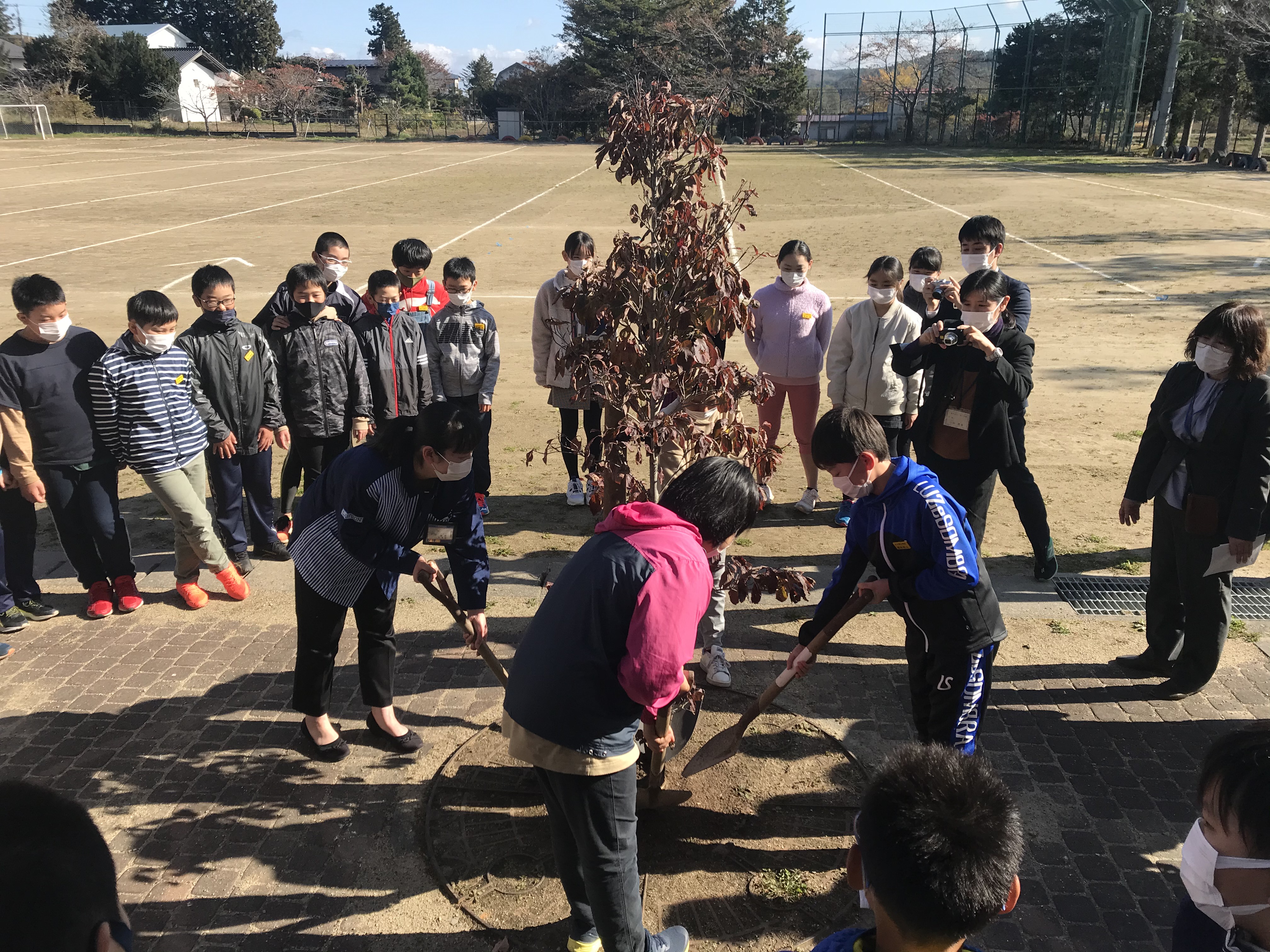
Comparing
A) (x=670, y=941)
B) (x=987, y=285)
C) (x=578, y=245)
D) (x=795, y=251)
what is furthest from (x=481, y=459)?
(x=670, y=941)

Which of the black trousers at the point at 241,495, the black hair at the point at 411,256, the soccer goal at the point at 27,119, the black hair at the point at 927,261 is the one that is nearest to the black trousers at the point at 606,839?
the black trousers at the point at 241,495

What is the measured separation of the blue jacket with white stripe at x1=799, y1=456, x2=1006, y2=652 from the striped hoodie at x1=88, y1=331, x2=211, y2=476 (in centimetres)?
447

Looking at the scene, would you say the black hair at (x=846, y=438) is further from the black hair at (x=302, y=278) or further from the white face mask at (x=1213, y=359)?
the black hair at (x=302, y=278)

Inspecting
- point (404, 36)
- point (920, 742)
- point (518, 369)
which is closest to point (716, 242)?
point (920, 742)

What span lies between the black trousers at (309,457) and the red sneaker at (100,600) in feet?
4.66

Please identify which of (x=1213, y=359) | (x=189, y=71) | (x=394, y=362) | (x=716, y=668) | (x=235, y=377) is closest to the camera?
(x=1213, y=359)

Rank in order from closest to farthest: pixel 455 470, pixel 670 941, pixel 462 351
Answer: pixel 670 941 < pixel 455 470 < pixel 462 351

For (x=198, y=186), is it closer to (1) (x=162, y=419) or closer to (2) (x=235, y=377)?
(2) (x=235, y=377)

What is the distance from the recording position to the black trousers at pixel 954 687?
3.50 meters

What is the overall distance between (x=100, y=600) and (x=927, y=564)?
17.5ft

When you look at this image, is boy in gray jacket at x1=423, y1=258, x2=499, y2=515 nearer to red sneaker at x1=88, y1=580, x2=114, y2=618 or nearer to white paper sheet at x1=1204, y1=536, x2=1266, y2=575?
red sneaker at x1=88, y1=580, x2=114, y2=618

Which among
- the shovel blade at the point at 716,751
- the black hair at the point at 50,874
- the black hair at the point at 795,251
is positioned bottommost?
the shovel blade at the point at 716,751

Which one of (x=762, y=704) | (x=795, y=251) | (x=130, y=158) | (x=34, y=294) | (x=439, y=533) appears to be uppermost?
(x=130, y=158)

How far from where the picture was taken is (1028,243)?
20.1m
